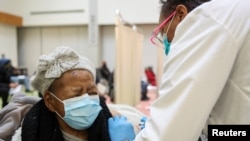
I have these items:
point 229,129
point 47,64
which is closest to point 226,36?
point 229,129

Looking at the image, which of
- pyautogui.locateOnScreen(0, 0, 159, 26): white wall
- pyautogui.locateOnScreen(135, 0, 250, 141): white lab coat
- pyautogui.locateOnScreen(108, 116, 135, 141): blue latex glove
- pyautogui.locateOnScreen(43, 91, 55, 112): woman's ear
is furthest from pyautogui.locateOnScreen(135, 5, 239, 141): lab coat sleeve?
pyautogui.locateOnScreen(0, 0, 159, 26): white wall

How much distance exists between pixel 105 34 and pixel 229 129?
9.20 meters

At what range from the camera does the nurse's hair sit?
86 cm

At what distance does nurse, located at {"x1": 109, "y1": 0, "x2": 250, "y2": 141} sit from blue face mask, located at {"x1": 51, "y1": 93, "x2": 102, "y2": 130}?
2.54ft

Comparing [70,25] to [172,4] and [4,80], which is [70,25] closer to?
[4,80]

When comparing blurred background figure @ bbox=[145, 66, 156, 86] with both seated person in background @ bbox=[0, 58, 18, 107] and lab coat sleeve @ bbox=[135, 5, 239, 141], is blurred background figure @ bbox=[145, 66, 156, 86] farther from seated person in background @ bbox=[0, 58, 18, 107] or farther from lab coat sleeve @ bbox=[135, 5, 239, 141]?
lab coat sleeve @ bbox=[135, 5, 239, 141]

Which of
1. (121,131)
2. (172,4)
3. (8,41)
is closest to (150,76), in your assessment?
(8,41)

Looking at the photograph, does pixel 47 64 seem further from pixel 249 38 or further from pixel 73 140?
pixel 249 38

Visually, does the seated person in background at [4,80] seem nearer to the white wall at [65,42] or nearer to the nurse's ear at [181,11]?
the white wall at [65,42]

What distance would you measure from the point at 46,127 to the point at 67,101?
6.5 inches

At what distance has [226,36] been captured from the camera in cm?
67

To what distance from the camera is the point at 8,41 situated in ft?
32.6

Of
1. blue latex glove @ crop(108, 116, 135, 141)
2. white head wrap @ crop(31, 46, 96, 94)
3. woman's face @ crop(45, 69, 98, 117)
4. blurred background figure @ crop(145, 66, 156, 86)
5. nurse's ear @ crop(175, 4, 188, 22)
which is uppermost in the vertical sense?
nurse's ear @ crop(175, 4, 188, 22)

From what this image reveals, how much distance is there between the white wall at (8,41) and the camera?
A: 9659mm
